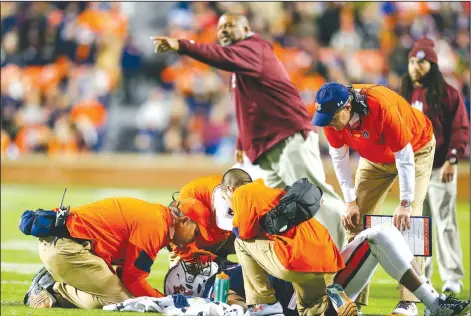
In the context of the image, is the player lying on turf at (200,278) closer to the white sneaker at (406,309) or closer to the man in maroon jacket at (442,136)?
the white sneaker at (406,309)

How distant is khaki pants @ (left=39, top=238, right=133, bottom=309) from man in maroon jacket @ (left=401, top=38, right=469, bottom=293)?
3046 mm

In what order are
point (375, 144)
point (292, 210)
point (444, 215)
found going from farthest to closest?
point (444, 215), point (375, 144), point (292, 210)

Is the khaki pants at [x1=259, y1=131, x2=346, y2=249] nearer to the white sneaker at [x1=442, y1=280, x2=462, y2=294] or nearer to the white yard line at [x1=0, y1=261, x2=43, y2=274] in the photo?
the white sneaker at [x1=442, y1=280, x2=462, y2=294]

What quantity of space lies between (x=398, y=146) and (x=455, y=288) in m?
2.33

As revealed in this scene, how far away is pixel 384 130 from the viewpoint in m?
6.27

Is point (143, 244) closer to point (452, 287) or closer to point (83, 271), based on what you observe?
point (83, 271)

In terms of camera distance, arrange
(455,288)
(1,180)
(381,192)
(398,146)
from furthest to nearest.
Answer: (1,180) < (455,288) < (381,192) < (398,146)

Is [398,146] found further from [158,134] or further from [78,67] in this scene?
[78,67]

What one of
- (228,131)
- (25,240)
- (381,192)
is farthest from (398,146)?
(228,131)

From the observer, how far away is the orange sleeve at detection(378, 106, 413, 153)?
623 cm

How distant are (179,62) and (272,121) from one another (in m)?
9.46

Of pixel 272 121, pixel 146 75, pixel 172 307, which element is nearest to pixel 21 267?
pixel 272 121

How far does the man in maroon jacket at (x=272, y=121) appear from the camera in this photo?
8.27 meters

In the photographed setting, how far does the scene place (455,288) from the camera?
809 cm
